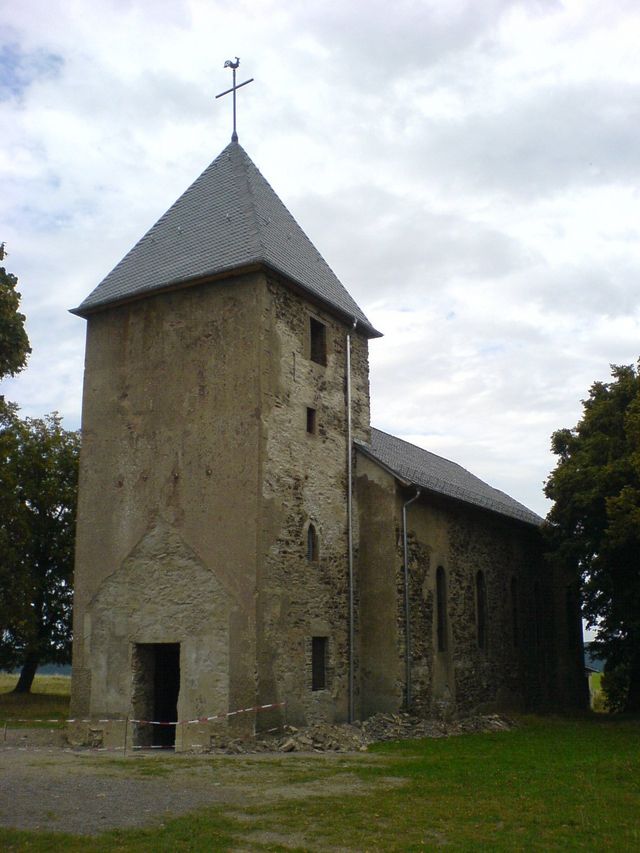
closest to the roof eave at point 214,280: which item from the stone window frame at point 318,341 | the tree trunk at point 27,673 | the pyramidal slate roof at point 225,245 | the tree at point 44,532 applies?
the pyramidal slate roof at point 225,245

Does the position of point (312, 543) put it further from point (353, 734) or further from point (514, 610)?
point (514, 610)

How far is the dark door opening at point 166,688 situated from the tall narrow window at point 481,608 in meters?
9.25

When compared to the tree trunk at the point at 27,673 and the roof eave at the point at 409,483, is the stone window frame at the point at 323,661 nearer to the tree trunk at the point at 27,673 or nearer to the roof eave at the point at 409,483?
the roof eave at the point at 409,483

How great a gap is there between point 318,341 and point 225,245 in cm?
325

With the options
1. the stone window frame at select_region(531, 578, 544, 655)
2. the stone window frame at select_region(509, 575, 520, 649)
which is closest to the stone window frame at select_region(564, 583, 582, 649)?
the stone window frame at select_region(531, 578, 544, 655)

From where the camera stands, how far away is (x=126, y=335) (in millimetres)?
21109

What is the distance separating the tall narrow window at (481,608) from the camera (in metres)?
25.7

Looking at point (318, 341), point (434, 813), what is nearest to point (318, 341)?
point (318, 341)

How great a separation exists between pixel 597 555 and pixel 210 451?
12024 millimetres

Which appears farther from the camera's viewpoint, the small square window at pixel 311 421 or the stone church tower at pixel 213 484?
the small square window at pixel 311 421

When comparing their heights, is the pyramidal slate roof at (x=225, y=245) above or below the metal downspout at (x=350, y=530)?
above

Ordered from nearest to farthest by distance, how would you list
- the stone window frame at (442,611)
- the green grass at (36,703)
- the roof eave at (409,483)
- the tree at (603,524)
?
1. the roof eave at (409,483)
2. the stone window frame at (442,611)
3. the tree at (603,524)
4. the green grass at (36,703)

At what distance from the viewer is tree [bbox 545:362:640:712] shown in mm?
24312

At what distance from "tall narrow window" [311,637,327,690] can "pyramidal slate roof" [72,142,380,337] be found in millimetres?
→ 7965
